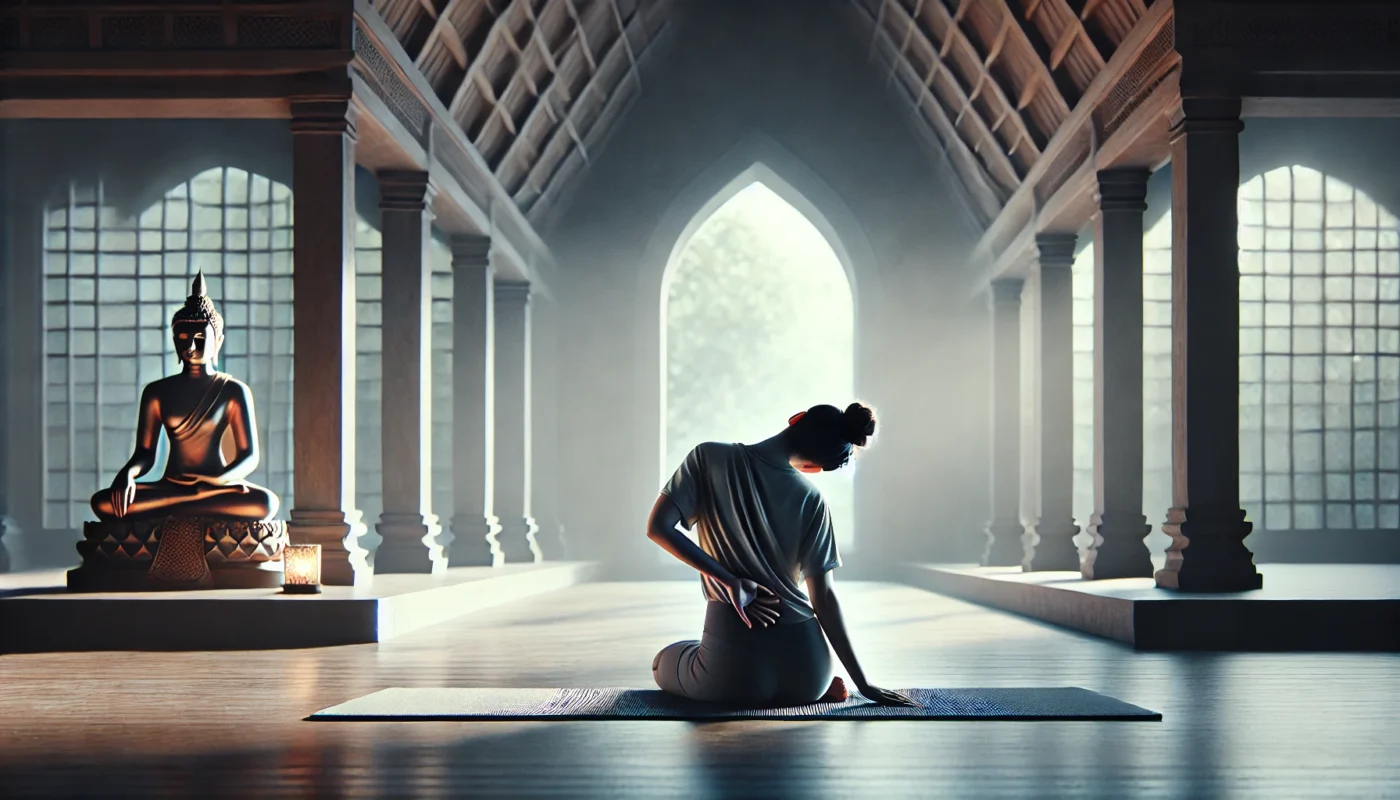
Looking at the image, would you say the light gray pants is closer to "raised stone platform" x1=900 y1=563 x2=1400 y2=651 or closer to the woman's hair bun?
the woman's hair bun

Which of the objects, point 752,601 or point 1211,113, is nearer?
point 752,601

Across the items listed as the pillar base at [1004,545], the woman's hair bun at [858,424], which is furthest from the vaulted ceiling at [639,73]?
the woman's hair bun at [858,424]

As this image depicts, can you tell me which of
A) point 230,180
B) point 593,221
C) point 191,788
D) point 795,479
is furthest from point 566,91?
point 191,788

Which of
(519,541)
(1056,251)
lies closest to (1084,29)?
(1056,251)

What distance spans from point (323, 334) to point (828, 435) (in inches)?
180

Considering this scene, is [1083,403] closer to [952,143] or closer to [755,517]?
[952,143]

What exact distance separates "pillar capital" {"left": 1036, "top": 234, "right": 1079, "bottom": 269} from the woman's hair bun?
322 inches

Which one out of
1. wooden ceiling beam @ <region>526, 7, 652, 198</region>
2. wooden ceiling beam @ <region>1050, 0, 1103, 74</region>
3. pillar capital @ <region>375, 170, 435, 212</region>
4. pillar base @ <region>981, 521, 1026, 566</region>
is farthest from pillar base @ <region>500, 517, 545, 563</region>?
wooden ceiling beam @ <region>1050, 0, 1103, 74</region>

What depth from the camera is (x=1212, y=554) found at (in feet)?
25.5

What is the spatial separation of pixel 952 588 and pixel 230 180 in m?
9.33

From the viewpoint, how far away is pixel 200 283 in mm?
8516

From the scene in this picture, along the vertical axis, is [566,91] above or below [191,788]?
above

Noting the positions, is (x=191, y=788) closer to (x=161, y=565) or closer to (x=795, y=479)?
(x=795, y=479)

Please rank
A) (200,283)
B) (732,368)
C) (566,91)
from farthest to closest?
1. (732,368)
2. (566,91)
3. (200,283)
